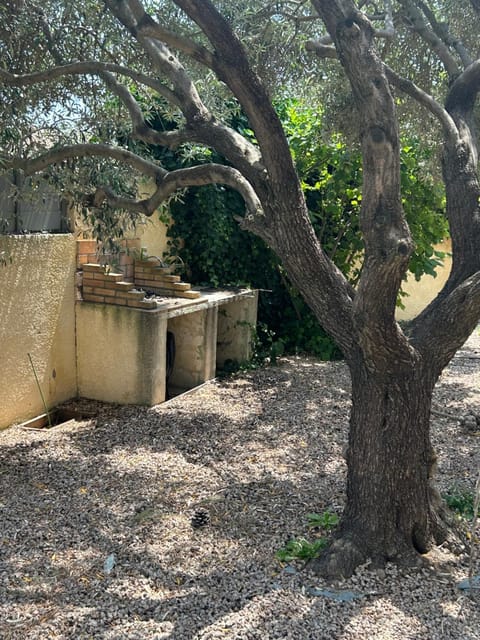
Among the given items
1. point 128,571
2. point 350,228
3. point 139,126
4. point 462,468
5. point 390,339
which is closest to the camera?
point 390,339

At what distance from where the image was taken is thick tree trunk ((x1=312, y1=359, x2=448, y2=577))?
396cm

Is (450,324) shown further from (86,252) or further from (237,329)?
(237,329)

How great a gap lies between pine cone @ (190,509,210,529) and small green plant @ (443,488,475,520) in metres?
1.76

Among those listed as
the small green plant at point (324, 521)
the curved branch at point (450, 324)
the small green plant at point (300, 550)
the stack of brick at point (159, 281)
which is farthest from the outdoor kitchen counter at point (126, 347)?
the curved branch at point (450, 324)

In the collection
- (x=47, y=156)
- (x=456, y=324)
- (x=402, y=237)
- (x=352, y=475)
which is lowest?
(x=352, y=475)

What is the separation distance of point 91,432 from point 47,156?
9.38ft

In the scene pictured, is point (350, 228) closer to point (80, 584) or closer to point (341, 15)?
point (341, 15)

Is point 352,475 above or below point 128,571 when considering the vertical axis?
above

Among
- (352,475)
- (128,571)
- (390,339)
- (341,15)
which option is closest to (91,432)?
(128,571)

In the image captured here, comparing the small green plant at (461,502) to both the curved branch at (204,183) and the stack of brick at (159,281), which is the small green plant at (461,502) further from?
the stack of brick at (159,281)

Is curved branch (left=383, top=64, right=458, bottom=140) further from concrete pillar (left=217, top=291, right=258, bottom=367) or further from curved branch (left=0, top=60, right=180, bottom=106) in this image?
concrete pillar (left=217, top=291, right=258, bottom=367)

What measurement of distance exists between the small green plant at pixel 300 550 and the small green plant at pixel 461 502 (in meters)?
1.23

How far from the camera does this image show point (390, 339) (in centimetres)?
382

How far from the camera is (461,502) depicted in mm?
5008
